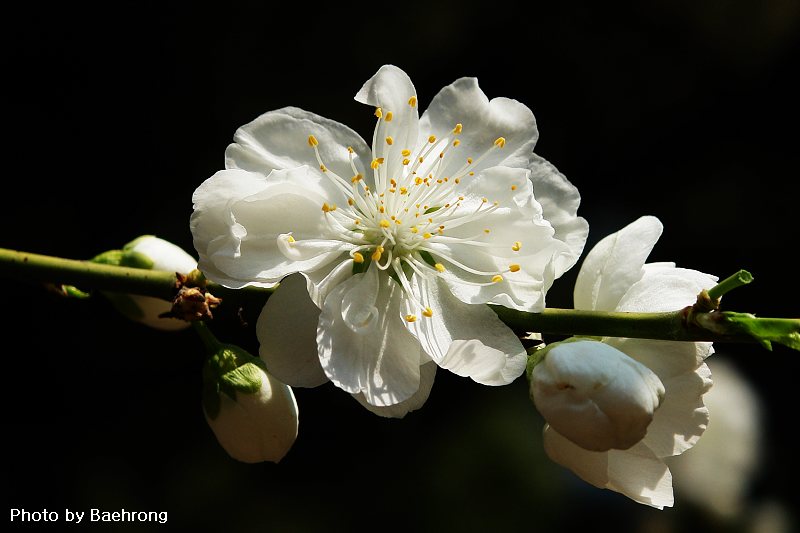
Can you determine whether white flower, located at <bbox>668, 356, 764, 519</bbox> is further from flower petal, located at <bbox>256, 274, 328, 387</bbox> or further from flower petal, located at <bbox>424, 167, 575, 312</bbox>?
flower petal, located at <bbox>256, 274, 328, 387</bbox>

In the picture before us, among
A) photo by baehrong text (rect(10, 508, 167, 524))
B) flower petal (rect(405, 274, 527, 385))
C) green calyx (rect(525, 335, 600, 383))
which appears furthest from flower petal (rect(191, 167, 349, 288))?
photo by baehrong text (rect(10, 508, 167, 524))

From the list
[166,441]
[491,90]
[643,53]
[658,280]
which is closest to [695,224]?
[643,53]

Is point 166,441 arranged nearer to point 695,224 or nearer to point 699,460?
point 699,460

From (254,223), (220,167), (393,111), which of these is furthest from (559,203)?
(220,167)

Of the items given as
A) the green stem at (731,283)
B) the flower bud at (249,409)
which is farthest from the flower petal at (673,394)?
the flower bud at (249,409)

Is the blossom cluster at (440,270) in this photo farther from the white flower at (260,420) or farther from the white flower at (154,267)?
the white flower at (154,267)
